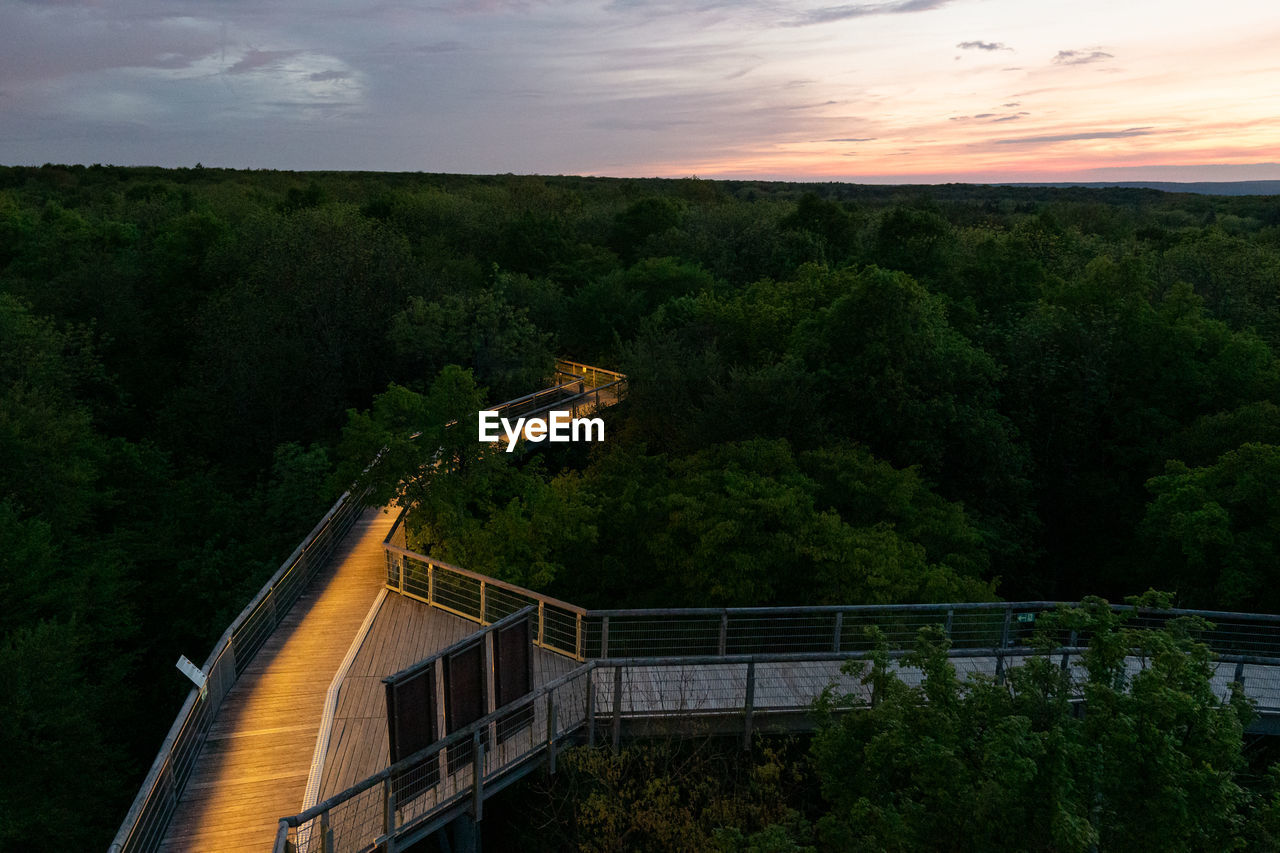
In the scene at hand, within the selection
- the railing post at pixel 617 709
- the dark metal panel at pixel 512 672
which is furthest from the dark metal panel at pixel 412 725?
the railing post at pixel 617 709

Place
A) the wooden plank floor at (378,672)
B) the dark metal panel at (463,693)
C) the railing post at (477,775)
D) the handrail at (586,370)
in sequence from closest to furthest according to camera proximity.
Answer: the railing post at (477,775) → the dark metal panel at (463,693) → the wooden plank floor at (378,672) → the handrail at (586,370)

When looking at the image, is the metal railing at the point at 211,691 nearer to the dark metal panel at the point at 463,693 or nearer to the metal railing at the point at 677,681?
the metal railing at the point at 677,681

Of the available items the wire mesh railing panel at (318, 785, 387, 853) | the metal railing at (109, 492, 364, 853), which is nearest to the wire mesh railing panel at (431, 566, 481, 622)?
the metal railing at (109, 492, 364, 853)

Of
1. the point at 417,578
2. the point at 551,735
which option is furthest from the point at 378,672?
the point at 551,735

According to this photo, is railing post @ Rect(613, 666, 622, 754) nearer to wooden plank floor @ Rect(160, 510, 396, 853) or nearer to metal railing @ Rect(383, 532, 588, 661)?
metal railing @ Rect(383, 532, 588, 661)

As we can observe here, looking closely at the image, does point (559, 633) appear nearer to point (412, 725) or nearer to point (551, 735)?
point (551, 735)

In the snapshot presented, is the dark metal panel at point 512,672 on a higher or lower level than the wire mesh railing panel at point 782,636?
higher
